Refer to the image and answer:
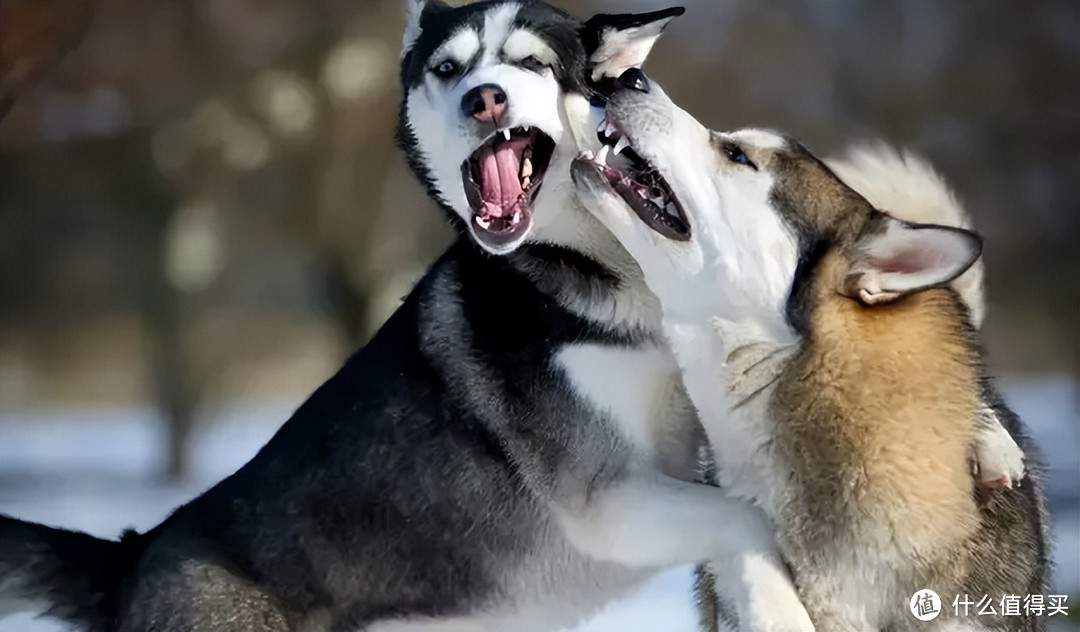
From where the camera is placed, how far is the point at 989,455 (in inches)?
70.0

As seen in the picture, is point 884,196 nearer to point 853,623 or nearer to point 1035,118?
point 853,623

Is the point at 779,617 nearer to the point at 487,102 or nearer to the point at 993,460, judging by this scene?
the point at 993,460

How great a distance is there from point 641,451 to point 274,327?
1.98 meters

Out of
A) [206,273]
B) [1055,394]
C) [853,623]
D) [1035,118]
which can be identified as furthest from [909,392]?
[206,273]

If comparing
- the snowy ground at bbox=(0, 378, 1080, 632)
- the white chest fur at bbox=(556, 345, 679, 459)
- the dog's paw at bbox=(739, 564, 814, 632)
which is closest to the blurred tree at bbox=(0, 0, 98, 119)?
the snowy ground at bbox=(0, 378, 1080, 632)

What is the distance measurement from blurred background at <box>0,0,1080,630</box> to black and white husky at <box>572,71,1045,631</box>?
1.26 metres

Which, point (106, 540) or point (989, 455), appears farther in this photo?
point (106, 540)

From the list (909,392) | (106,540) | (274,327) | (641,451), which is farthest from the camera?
(274,327)

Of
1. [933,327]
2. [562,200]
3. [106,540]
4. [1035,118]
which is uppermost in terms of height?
[1035,118]

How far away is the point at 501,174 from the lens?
196cm

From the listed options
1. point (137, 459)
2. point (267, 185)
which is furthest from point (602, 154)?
point (137, 459)

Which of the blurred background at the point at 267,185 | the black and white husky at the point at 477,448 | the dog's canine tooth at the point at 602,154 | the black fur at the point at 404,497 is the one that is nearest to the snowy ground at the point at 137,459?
the blurred background at the point at 267,185

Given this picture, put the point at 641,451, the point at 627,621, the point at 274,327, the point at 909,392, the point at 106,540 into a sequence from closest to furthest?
the point at 909,392 → the point at 641,451 → the point at 106,540 → the point at 627,621 → the point at 274,327

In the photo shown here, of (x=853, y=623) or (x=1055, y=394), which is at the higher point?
(x=1055, y=394)
